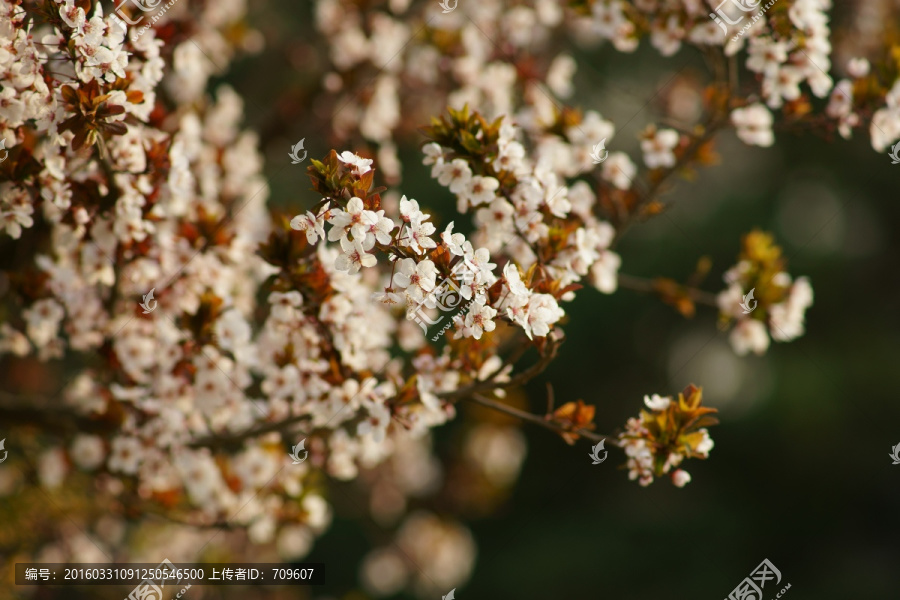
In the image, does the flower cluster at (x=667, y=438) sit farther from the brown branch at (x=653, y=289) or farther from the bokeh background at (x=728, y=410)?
the bokeh background at (x=728, y=410)

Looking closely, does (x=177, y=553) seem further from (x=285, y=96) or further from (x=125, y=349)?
(x=285, y=96)

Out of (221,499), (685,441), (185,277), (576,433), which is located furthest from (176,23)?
(685,441)

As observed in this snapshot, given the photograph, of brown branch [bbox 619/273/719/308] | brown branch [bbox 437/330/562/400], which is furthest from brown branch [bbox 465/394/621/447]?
brown branch [bbox 619/273/719/308]

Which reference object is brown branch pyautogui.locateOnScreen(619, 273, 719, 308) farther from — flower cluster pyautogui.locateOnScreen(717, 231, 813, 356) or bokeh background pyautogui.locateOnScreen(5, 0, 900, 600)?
bokeh background pyautogui.locateOnScreen(5, 0, 900, 600)

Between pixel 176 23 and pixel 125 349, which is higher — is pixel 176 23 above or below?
above

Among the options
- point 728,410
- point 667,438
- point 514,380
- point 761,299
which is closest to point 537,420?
point 514,380

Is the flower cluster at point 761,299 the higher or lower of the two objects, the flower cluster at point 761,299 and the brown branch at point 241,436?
the higher

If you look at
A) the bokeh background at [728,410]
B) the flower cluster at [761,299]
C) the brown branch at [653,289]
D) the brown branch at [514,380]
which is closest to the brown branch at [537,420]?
the brown branch at [514,380]
